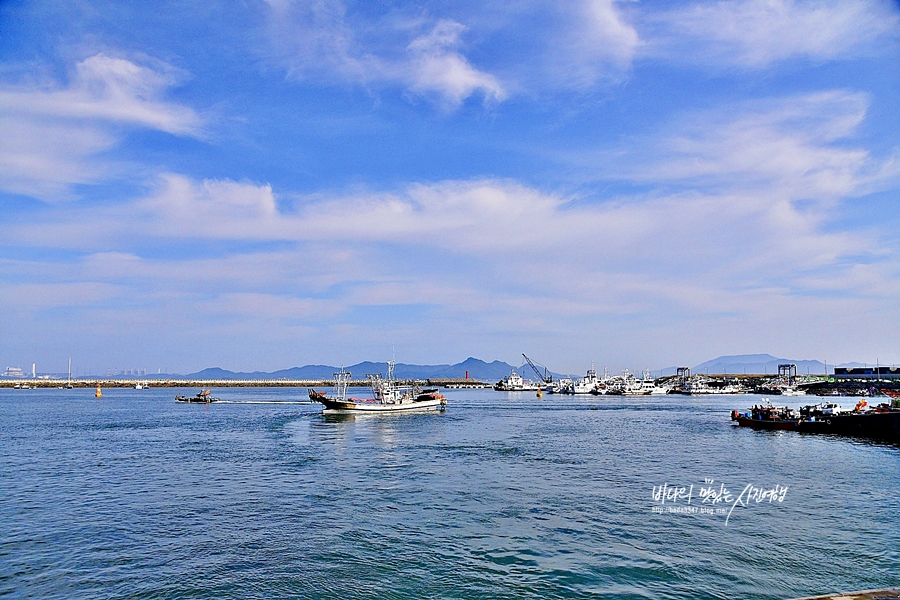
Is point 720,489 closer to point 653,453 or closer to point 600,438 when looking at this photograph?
point 653,453

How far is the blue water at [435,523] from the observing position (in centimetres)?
1614

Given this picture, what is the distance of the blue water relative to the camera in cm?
1614

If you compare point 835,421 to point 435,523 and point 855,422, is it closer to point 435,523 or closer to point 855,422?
point 855,422

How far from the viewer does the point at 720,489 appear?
91.2 ft

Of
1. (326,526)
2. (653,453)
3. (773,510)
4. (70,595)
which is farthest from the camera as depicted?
(653,453)

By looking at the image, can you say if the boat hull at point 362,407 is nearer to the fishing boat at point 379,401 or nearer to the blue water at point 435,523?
the fishing boat at point 379,401

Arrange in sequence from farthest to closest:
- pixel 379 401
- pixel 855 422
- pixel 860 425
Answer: pixel 379 401 < pixel 855 422 < pixel 860 425

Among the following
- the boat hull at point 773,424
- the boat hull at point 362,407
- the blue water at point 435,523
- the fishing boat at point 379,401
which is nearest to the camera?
the blue water at point 435,523

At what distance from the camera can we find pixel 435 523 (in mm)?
21625

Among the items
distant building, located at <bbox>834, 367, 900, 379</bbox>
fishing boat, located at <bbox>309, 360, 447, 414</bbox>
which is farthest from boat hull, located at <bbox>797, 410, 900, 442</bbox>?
distant building, located at <bbox>834, 367, 900, 379</bbox>

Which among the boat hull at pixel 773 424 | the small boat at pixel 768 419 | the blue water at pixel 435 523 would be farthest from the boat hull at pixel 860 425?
the blue water at pixel 435 523

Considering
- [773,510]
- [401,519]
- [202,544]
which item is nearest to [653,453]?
[773,510]

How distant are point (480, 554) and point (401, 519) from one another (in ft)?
16.3

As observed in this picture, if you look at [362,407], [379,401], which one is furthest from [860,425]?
[379,401]
